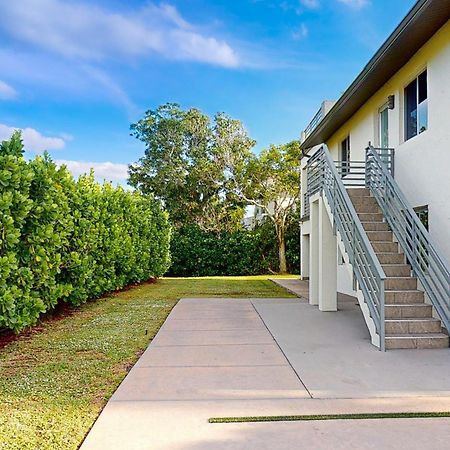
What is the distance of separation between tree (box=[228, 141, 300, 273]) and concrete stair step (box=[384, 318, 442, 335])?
61.6ft

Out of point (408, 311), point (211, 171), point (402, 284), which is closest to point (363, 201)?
point (402, 284)

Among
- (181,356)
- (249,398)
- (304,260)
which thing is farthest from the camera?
(304,260)

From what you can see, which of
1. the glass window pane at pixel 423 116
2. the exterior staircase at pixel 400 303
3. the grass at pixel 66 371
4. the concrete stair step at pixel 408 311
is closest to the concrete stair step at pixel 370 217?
the exterior staircase at pixel 400 303

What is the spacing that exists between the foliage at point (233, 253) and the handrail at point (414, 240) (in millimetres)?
15795

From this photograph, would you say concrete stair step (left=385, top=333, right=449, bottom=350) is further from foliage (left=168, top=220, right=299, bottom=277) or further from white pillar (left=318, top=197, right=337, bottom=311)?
foliage (left=168, top=220, right=299, bottom=277)

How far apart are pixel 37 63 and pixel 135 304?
8794mm

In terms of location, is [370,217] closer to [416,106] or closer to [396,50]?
[416,106]

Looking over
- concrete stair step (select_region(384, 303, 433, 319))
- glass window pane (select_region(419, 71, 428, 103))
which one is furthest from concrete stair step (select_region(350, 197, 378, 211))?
concrete stair step (select_region(384, 303, 433, 319))

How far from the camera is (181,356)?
20.8 ft

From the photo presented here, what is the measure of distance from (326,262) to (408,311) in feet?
9.51

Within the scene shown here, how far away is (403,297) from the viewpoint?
7.83 m

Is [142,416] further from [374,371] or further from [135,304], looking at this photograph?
[135,304]

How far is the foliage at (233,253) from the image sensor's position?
26078 millimetres

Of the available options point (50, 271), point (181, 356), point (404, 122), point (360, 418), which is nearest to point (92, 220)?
point (50, 271)
